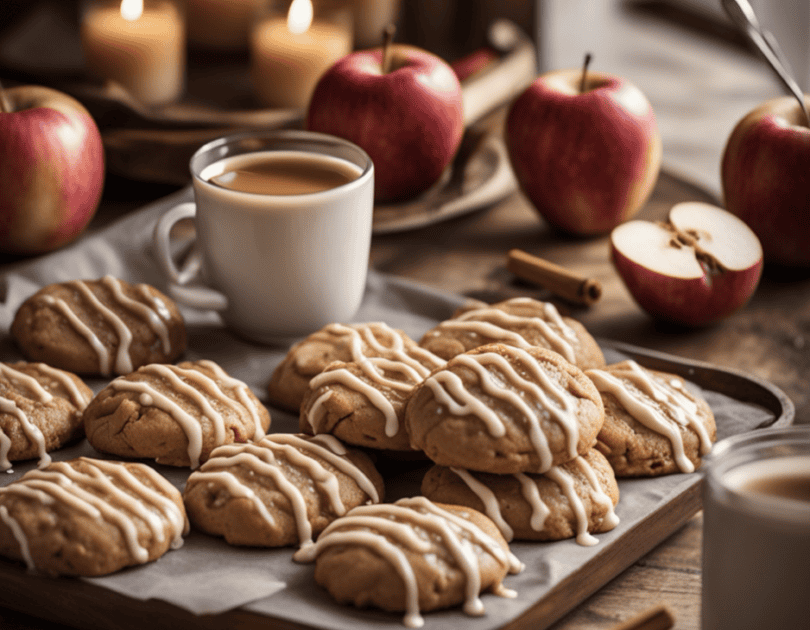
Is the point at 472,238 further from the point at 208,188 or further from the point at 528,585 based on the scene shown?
the point at 528,585

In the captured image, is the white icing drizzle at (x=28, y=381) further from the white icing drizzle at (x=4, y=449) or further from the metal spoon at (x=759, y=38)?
the metal spoon at (x=759, y=38)

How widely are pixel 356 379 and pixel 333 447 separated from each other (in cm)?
10

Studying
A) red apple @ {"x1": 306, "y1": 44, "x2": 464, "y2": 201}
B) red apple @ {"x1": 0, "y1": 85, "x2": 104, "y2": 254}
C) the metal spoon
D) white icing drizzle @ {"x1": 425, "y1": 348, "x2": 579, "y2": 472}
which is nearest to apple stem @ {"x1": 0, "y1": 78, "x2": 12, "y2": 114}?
red apple @ {"x1": 0, "y1": 85, "x2": 104, "y2": 254}

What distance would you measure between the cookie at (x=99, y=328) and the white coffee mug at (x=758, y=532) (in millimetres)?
916

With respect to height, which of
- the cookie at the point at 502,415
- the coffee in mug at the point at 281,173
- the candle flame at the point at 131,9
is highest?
the candle flame at the point at 131,9

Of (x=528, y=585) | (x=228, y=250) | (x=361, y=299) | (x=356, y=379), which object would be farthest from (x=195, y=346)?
(x=528, y=585)

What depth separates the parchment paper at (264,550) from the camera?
1.08 m

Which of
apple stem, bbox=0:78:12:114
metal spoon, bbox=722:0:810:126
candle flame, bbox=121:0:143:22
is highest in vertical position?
metal spoon, bbox=722:0:810:126

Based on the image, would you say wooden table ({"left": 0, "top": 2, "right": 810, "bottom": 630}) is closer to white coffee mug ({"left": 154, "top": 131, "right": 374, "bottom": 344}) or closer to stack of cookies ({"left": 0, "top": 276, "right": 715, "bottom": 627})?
stack of cookies ({"left": 0, "top": 276, "right": 715, "bottom": 627})

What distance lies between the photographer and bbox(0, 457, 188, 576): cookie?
112 centimetres

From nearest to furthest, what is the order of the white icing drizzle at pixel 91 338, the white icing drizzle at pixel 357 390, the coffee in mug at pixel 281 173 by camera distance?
the white icing drizzle at pixel 357 390 < the white icing drizzle at pixel 91 338 < the coffee in mug at pixel 281 173

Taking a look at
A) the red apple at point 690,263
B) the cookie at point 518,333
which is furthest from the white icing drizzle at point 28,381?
the red apple at point 690,263

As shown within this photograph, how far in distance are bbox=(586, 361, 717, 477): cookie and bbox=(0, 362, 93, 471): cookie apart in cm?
71

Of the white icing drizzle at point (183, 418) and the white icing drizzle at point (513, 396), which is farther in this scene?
the white icing drizzle at point (183, 418)
